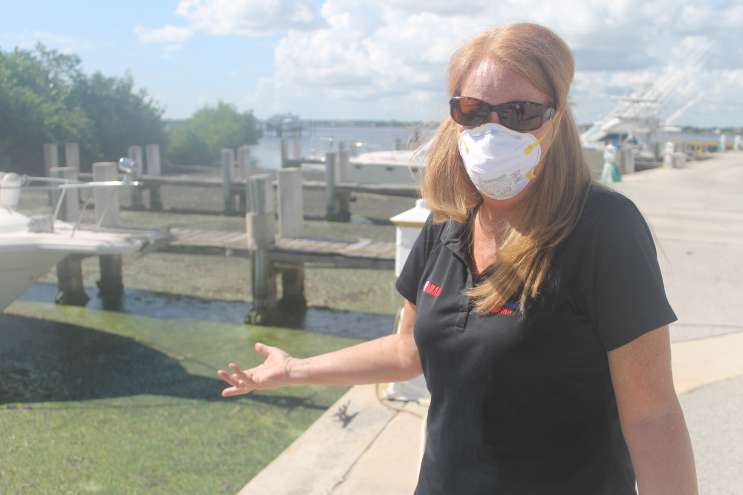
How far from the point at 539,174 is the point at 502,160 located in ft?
0.33

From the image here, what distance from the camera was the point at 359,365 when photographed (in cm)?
208

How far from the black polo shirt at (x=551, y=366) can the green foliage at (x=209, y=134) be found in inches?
1703

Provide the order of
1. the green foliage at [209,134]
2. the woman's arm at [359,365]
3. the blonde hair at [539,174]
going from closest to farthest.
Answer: the blonde hair at [539,174], the woman's arm at [359,365], the green foliage at [209,134]

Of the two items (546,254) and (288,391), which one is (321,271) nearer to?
(288,391)

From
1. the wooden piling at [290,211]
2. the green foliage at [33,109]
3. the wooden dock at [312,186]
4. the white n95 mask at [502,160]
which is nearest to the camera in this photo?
the white n95 mask at [502,160]

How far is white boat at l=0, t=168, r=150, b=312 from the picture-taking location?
817cm

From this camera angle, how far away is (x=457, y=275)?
5.66 ft

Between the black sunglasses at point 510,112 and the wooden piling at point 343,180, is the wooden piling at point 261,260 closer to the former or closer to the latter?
the black sunglasses at point 510,112

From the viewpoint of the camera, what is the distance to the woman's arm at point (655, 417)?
146 centimetres

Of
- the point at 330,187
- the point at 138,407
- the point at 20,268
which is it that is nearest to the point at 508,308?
the point at 138,407

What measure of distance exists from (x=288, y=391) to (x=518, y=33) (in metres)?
5.99

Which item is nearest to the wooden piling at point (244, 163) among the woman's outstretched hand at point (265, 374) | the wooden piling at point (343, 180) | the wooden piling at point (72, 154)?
the wooden piling at point (343, 180)

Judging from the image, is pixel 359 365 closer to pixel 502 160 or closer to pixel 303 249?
pixel 502 160

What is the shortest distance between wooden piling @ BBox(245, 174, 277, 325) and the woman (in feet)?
29.4
